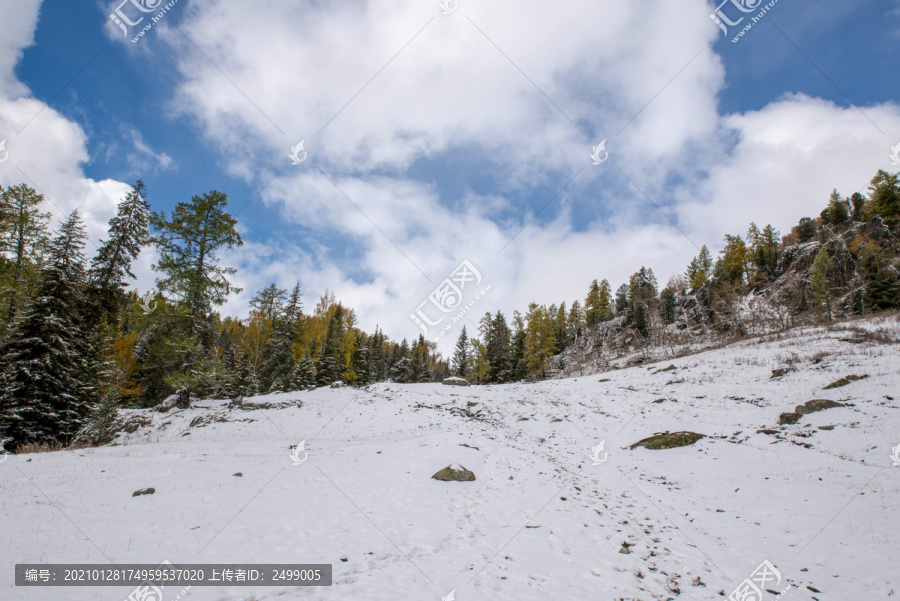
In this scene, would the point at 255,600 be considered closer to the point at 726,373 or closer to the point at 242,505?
the point at 242,505

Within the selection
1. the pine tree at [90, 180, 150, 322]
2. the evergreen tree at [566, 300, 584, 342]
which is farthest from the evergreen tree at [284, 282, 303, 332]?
the evergreen tree at [566, 300, 584, 342]

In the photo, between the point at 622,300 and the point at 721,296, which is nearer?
the point at 721,296

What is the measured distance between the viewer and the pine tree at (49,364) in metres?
15.2

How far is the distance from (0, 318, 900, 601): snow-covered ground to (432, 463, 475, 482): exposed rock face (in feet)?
1.03

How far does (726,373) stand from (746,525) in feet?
62.6

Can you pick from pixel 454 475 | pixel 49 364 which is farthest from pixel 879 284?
pixel 49 364

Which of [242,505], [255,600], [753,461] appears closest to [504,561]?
[255,600]

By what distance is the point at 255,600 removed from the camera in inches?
179

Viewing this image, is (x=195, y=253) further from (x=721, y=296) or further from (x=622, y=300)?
(x=622, y=300)

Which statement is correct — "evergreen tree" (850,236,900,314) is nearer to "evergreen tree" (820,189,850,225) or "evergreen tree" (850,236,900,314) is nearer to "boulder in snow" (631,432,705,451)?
"evergreen tree" (820,189,850,225)

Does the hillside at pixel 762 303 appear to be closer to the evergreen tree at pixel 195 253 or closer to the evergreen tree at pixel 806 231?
the evergreen tree at pixel 806 231

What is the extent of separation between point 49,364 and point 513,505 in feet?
71.9

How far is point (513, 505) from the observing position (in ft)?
30.1

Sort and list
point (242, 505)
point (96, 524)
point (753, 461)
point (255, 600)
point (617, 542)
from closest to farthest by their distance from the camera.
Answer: point (255, 600)
point (96, 524)
point (617, 542)
point (242, 505)
point (753, 461)
